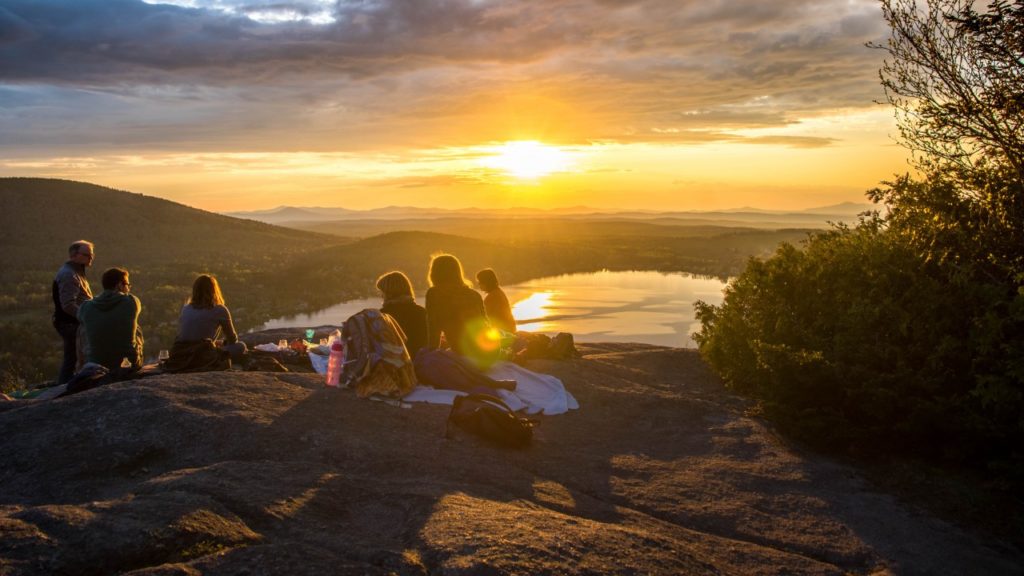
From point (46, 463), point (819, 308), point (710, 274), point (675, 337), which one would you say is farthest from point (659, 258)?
point (46, 463)

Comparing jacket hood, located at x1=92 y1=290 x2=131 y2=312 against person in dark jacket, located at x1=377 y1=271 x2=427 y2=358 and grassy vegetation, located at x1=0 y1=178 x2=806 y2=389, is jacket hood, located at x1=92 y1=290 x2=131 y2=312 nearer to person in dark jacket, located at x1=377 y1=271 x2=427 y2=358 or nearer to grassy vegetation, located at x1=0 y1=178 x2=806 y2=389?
person in dark jacket, located at x1=377 y1=271 x2=427 y2=358

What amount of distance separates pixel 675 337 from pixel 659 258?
39944 millimetres

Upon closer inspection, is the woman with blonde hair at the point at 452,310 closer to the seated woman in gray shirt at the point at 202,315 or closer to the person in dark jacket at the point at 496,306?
the person in dark jacket at the point at 496,306

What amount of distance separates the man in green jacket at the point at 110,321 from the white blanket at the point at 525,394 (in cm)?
404

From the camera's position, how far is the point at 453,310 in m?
10.1

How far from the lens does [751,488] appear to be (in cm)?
725

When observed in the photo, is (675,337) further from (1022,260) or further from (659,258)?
(659,258)

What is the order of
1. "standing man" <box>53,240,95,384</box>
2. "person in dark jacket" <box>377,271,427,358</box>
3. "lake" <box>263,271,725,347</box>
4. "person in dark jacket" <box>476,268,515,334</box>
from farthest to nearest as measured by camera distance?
"lake" <box>263,271,725,347</box> < "person in dark jacket" <box>476,268,515,334</box> < "standing man" <box>53,240,95,384</box> < "person in dark jacket" <box>377,271,427,358</box>

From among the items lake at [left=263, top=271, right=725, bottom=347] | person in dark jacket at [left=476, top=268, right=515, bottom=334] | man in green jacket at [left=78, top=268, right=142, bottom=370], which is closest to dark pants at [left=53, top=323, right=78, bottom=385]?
man in green jacket at [left=78, top=268, right=142, bottom=370]

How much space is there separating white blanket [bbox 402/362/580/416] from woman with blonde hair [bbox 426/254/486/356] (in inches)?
26.1

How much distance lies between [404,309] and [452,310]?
27.5 inches

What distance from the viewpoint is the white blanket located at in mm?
9125

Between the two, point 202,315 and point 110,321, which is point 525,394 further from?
point 110,321

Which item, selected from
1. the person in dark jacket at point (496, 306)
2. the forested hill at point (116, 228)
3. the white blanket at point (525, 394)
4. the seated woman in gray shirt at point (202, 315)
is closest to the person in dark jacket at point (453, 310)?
the white blanket at point (525, 394)
